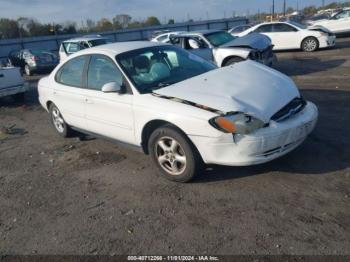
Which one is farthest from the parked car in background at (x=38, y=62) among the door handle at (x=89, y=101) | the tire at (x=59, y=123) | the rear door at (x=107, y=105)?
the door handle at (x=89, y=101)

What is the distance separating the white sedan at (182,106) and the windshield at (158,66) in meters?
0.01

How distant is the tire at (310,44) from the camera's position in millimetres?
16078

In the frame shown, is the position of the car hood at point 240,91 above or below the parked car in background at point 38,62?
above

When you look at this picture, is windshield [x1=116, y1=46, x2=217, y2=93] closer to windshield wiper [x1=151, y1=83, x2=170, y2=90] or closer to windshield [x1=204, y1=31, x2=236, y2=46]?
windshield wiper [x1=151, y1=83, x2=170, y2=90]

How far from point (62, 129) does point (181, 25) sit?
32.3 meters

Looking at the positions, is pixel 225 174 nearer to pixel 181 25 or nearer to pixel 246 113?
pixel 246 113

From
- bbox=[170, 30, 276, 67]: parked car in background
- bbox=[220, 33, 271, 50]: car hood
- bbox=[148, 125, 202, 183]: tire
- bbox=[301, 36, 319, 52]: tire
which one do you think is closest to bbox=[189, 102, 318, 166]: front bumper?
bbox=[148, 125, 202, 183]: tire

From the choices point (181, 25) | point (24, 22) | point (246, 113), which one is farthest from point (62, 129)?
point (24, 22)

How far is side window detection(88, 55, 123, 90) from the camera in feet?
16.5

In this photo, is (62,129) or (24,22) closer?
(62,129)

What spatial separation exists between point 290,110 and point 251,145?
0.83m

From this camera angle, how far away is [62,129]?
21.9 feet

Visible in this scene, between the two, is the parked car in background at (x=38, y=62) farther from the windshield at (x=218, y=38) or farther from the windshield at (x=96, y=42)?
the windshield at (x=218, y=38)

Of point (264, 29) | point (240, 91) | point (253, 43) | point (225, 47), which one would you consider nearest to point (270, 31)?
point (264, 29)
